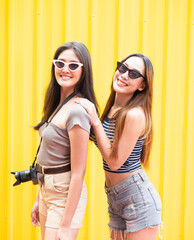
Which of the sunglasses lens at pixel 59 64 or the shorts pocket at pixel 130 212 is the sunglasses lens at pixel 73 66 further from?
the shorts pocket at pixel 130 212

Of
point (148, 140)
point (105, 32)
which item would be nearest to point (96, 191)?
point (148, 140)

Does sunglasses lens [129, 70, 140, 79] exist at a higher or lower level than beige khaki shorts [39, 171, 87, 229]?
higher

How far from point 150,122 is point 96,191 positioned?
4.39ft

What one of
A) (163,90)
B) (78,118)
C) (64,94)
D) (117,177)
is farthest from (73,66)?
Answer: (163,90)

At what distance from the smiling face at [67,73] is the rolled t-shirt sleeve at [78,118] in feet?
0.69

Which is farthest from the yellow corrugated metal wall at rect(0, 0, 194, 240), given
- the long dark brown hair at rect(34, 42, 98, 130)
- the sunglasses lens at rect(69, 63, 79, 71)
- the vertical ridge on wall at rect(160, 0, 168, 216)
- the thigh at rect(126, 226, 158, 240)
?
the sunglasses lens at rect(69, 63, 79, 71)

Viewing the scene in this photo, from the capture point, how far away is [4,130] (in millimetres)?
3043

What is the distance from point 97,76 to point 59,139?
146 cm

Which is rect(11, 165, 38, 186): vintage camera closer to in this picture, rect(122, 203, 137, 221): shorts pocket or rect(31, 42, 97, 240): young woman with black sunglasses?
rect(31, 42, 97, 240): young woman with black sunglasses

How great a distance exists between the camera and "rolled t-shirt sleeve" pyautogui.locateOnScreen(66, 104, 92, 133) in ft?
5.53

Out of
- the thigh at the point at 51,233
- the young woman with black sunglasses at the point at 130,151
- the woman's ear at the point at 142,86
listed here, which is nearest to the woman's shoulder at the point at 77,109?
the young woman with black sunglasses at the point at 130,151

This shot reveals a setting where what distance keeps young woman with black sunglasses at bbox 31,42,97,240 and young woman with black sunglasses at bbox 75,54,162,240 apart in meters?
0.20

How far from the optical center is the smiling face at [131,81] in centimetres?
210

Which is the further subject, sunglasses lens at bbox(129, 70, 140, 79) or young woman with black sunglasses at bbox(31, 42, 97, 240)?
sunglasses lens at bbox(129, 70, 140, 79)
